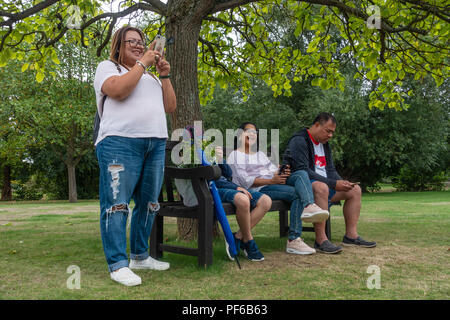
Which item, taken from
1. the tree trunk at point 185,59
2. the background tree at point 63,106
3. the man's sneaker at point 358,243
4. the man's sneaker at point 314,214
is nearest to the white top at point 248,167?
the man's sneaker at point 314,214

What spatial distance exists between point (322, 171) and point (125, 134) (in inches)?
109

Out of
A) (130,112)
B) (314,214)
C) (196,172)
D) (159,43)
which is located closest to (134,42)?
(159,43)

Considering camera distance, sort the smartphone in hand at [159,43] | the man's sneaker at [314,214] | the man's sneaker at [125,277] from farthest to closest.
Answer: the man's sneaker at [314,214]
the smartphone in hand at [159,43]
the man's sneaker at [125,277]

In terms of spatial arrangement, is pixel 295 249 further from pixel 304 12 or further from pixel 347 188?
pixel 304 12

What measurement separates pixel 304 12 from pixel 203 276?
4.25 m

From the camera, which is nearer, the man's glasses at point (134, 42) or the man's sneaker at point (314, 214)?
the man's glasses at point (134, 42)

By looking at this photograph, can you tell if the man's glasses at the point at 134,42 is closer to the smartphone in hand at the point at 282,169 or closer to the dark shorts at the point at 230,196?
the dark shorts at the point at 230,196

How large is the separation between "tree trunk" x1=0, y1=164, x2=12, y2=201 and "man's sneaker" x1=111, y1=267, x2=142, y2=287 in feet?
84.5

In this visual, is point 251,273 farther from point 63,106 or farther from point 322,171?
point 63,106

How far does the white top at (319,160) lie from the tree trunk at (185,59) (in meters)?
1.53

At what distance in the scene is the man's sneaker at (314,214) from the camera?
13.9 feet

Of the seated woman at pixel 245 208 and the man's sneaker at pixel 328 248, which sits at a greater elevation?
the seated woman at pixel 245 208

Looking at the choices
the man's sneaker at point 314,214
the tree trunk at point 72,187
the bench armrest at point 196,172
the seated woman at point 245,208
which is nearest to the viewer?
the bench armrest at point 196,172

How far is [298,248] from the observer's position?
4402 millimetres
